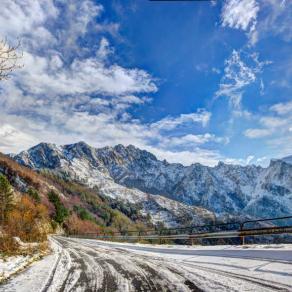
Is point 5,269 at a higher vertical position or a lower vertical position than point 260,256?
lower

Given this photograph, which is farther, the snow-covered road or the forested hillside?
the forested hillside

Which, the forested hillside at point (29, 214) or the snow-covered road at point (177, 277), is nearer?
the snow-covered road at point (177, 277)

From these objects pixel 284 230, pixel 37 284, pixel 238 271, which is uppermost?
pixel 284 230

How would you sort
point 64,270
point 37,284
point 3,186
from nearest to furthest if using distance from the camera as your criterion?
point 37,284 → point 64,270 → point 3,186

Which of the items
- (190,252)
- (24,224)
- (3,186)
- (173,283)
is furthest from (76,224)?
(173,283)

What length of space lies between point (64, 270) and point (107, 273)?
176cm

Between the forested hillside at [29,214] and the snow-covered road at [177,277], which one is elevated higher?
the forested hillside at [29,214]

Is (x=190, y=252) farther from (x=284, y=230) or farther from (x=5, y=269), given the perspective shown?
(x=5, y=269)

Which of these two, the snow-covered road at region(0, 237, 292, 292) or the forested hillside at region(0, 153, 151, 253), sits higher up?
the forested hillside at region(0, 153, 151, 253)

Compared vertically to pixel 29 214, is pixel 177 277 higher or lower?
lower

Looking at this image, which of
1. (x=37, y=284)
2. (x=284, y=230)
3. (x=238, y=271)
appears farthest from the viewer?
(x=284, y=230)

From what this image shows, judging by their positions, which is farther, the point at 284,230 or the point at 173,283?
the point at 284,230

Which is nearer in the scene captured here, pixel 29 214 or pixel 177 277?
pixel 177 277

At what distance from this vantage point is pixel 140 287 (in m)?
8.19
